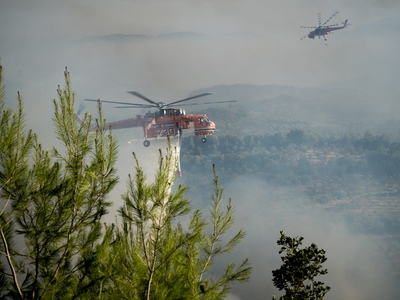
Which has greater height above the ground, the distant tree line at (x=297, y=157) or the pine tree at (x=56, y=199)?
the pine tree at (x=56, y=199)

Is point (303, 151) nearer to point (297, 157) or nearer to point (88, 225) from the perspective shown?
point (297, 157)

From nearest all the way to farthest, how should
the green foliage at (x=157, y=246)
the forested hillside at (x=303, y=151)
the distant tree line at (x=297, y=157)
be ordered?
the green foliage at (x=157, y=246) → the forested hillside at (x=303, y=151) → the distant tree line at (x=297, y=157)

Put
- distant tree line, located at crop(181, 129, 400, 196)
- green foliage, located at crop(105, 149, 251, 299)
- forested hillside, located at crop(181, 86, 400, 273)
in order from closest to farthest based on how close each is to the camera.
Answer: green foliage, located at crop(105, 149, 251, 299), forested hillside, located at crop(181, 86, 400, 273), distant tree line, located at crop(181, 129, 400, 196)

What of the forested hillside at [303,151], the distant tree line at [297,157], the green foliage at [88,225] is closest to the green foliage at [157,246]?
the green foliage at [88,225]

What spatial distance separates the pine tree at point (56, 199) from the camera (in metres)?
6.64

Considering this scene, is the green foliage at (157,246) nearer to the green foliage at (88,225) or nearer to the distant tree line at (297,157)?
the green foliage at (88,225)

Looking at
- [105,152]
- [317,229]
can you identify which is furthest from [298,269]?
[317,229]

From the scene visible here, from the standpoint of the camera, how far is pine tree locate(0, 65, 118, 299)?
664 centimetres

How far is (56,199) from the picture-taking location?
6895 millimetres

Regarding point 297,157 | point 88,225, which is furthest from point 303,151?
point 88,225

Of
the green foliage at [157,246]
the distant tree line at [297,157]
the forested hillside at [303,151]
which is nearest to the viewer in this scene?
the green foliage at [157,246]

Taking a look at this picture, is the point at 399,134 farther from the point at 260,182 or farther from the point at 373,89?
the point at 260,182

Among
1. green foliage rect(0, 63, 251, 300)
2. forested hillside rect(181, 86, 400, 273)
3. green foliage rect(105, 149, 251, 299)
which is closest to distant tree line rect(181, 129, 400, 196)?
forested hillside rect(181, 86, 400, 273)

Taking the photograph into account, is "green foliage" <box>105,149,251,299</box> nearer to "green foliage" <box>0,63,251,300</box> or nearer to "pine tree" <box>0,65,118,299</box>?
"green foliage" <box>0,63,251,300</box>
